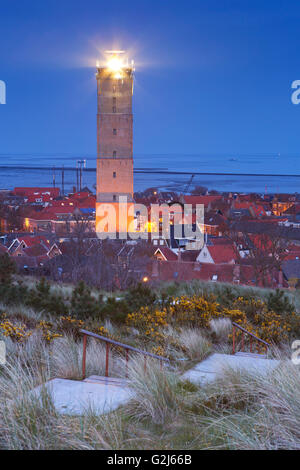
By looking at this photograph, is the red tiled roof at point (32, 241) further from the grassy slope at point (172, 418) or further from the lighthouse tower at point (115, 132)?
the grassy slope at point (172, 418)

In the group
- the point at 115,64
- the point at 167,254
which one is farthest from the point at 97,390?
the point at 115,64

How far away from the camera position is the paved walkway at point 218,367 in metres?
4.43

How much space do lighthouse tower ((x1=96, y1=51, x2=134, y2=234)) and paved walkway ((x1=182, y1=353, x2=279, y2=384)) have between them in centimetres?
3733

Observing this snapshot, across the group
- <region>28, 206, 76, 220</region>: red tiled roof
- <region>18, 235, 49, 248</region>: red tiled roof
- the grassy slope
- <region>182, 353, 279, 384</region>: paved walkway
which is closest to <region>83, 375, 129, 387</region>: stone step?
the grassy slope

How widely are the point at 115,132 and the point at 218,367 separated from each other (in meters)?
39.9

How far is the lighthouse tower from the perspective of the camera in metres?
42.9

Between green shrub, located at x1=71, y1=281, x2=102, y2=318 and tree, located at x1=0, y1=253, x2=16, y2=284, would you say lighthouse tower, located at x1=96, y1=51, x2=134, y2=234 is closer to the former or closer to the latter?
tree, located at x1=0, y1=253, x2=16, y2=284

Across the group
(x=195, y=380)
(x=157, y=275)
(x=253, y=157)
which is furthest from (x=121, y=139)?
(x=253, y=157)

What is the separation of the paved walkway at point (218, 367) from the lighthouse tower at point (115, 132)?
37.3m

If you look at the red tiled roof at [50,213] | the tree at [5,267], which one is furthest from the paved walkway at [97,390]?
the red tiled roof at [50,213]

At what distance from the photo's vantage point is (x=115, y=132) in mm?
42938

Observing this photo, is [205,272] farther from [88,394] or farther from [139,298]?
[88,394]
